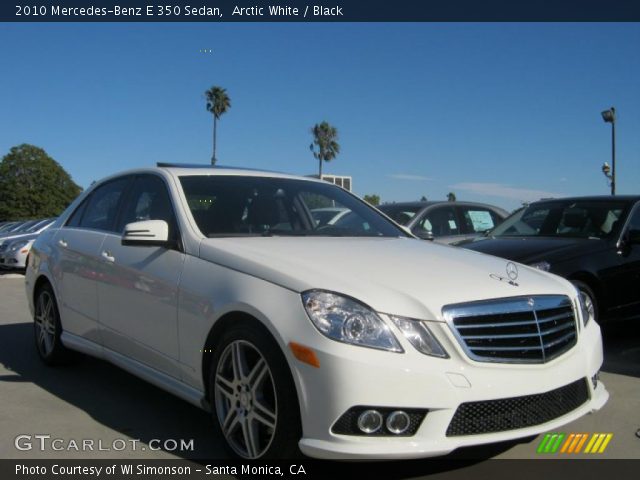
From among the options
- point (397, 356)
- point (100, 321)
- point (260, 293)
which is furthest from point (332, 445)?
point (100, 321)

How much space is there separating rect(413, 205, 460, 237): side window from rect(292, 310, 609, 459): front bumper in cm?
699

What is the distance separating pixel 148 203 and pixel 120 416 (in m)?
1.44

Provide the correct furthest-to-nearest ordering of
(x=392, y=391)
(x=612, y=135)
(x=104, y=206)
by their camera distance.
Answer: (x=612, y=135)
(x=104, y=206)
(x=392, y=391)

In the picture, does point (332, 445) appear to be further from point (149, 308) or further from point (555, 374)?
point (149, 308)

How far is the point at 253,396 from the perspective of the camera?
3.20 meters

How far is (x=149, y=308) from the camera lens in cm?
397

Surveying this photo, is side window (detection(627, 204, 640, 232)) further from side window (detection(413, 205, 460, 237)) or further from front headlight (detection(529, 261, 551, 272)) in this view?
side window (detection(413, 205, 460, 237))

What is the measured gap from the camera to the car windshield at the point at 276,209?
412 cm

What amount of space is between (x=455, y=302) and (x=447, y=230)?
728 cm

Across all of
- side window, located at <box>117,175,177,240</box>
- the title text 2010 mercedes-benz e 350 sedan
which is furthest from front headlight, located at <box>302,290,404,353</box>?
side window, located at <box>117,175,177,240</box>

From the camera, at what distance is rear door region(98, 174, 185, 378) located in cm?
382

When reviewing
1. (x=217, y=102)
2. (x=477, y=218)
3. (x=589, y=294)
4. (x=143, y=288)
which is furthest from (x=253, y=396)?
(x=217, y=102)

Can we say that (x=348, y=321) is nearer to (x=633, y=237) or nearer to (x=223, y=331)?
(x=223, y=331)

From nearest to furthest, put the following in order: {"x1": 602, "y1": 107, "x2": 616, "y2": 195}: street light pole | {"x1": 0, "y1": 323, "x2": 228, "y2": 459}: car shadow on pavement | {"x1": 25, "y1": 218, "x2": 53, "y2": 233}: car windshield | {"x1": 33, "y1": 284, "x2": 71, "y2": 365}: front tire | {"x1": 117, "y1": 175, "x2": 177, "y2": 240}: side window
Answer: {"x1": 0, "y1": 323, "x2": 228, "y2": 459}: car shadow on pavement
{"x1": 117, "y1": 175, "x2": 177, "y2": 240}: side window
{"x1": 33, "y1": 284, "x2": 71, "y2": 365}: front tire
{"x1": 25, "y1": 218, "x2": 53, "y2": 233}: car windshield
{"x1": 602, "y1": 107, "x2": 616, "y2": 195}: street light pole
